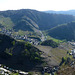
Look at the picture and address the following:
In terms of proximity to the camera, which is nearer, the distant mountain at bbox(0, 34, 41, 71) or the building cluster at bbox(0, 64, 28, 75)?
the building cluster at bbox(0, 64, 28, 75)

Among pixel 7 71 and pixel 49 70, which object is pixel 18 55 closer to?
pixel 7 71

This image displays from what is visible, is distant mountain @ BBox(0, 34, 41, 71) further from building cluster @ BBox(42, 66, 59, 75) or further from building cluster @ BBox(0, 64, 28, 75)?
building cluster @ BBox(42, 66, 59, 75)

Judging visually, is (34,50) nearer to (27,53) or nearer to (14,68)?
(27,53)

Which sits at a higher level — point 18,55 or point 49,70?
point 18,55

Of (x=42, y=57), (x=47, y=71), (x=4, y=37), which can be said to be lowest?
(x=47, y=71)

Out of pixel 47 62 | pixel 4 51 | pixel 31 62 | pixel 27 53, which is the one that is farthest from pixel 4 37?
pixel 47 62

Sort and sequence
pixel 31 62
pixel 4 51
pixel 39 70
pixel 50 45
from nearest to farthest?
pixel 39 70, pixel 31 62, pixel 4 51, pixel 50 45

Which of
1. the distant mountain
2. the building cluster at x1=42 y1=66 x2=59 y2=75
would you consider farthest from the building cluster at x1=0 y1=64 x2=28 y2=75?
the building cluster at x1=42 y1=66 x2=59 y2=75

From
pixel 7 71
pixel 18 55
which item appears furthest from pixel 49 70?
pixel 7 71
